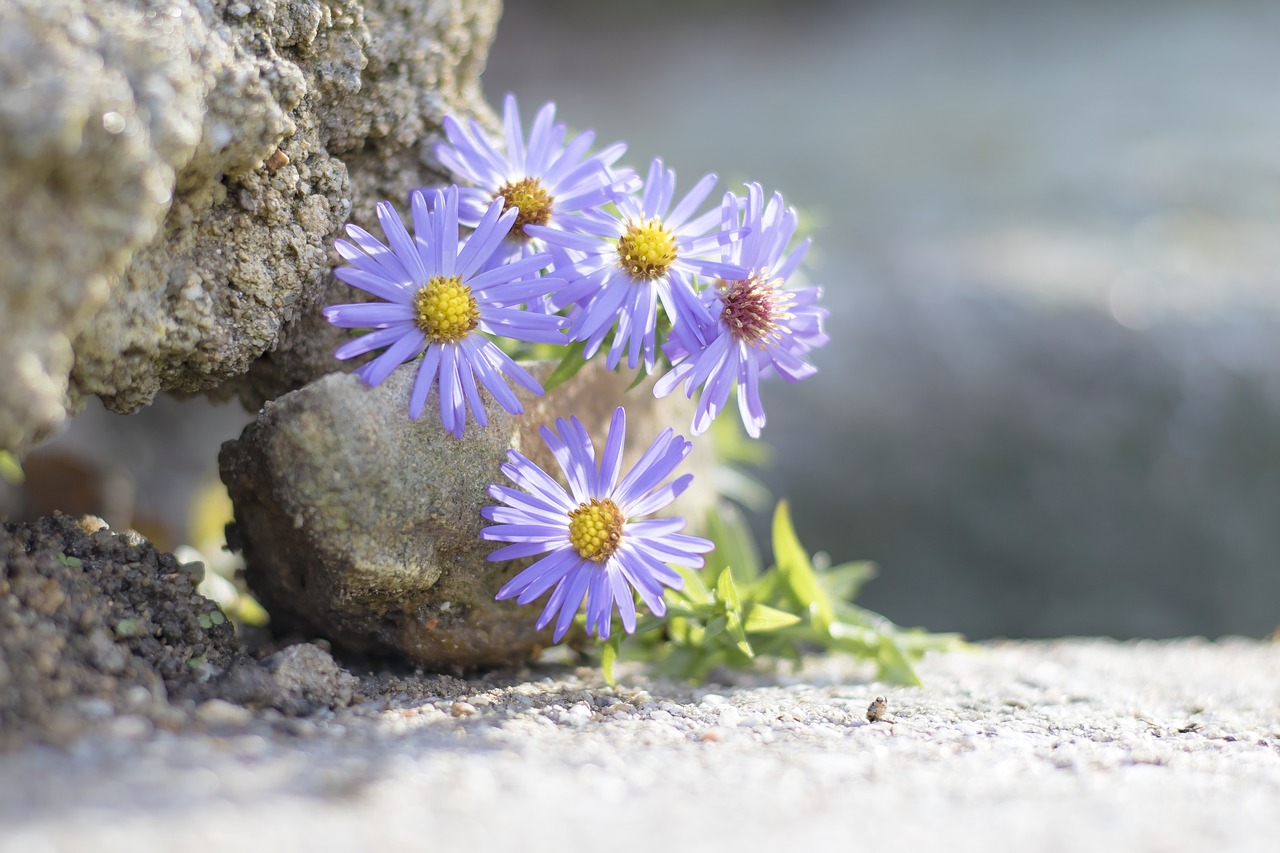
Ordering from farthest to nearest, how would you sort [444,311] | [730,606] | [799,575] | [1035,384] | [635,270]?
[1035,384]
[799,575]
[730,606]
[635,270]
[444,311]

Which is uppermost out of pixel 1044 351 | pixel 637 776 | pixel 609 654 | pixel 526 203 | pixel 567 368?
pixel 1044 351

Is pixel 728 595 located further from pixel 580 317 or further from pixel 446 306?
pixel 446 306

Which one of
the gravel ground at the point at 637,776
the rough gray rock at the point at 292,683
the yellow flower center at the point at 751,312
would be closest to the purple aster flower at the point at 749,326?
the yellow flower center at the point at 751,312

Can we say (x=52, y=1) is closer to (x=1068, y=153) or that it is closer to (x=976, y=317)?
(x=976, y=317)

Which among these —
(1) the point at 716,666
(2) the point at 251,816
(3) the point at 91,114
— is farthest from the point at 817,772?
(3) the point at 91,114

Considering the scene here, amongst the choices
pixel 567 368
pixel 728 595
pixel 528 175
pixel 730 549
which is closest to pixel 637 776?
pixel 728 595

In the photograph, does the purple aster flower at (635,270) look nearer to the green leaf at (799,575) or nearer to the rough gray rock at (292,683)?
the green leaf at (799,575)
